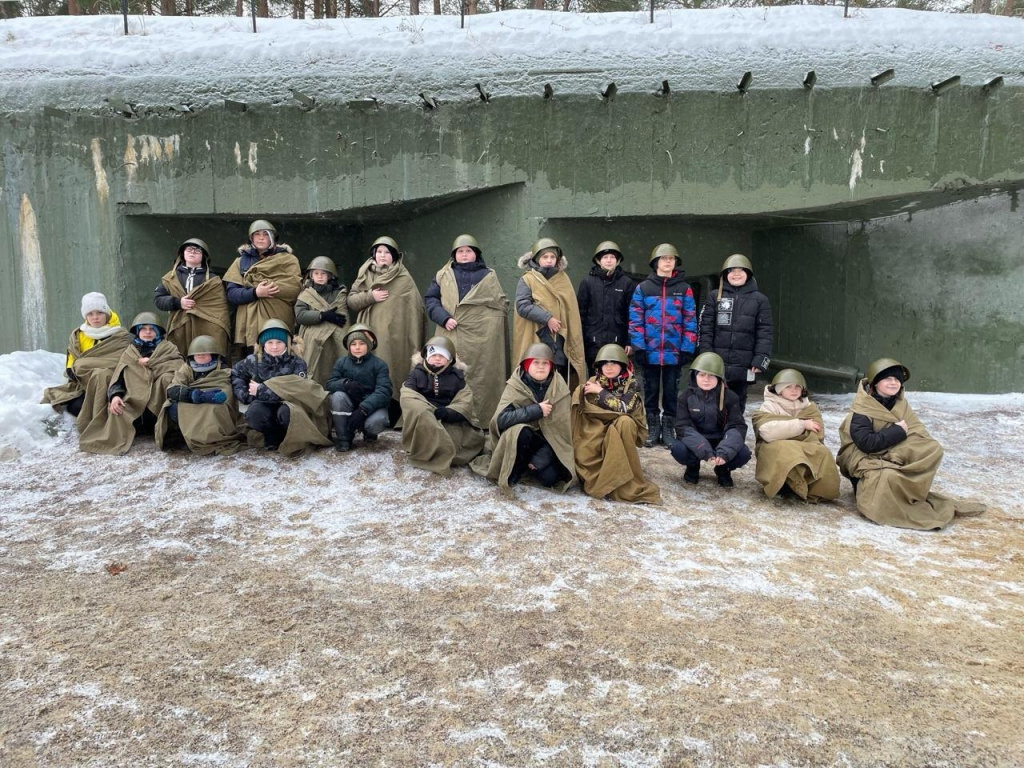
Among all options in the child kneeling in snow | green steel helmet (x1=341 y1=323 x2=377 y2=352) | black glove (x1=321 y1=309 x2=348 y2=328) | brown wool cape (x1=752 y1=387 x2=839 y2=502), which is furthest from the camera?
black glove (x1=321 y1=309 x2=348 y2=328)

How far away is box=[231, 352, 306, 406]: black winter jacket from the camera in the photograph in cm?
513

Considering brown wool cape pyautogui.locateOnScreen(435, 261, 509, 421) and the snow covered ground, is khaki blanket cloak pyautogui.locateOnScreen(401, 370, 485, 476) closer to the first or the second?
brown wool cape pyautogui.locateOnScreen(435, 261, 509, 421)

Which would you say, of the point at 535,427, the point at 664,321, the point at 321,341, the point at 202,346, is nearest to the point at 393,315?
the point at 321,341

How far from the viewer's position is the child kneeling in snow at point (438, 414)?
4910mm

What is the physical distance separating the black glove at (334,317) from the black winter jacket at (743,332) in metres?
2.85

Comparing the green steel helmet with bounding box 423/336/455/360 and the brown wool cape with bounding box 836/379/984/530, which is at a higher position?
the green steel helmet with bounding box 423/336/455/360

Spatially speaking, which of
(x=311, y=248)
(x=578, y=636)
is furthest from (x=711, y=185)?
(x=578, y=636)

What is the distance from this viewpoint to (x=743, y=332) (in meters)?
5.50

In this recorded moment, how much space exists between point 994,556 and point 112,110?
24.6ft

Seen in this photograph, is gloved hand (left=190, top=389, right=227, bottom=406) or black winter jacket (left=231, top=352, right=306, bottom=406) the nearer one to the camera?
black winter jacket (left=231, top=352, right=306, bottom=406)

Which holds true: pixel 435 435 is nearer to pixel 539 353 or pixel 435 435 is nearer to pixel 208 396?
pixel 539 353

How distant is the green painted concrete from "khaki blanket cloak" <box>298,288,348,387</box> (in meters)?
1.35

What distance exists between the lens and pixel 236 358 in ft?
21.4

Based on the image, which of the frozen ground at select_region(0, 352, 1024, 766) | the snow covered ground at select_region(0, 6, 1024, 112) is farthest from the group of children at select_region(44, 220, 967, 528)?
the snow covered ground at select_region(0, 6, 1024, 112)
